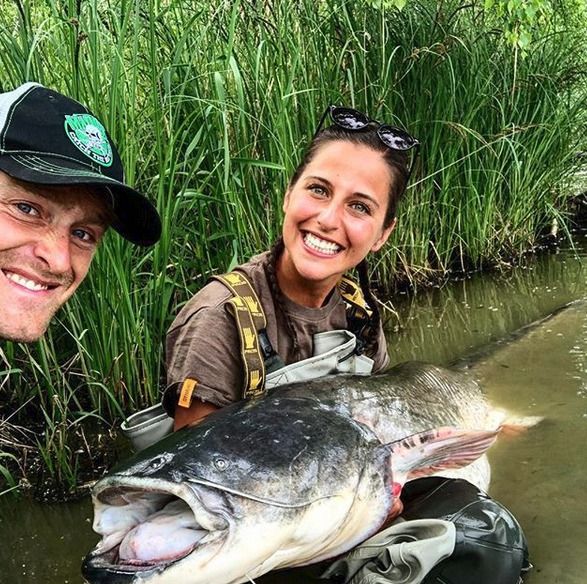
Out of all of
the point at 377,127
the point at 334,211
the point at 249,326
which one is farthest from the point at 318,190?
the point at 249,326

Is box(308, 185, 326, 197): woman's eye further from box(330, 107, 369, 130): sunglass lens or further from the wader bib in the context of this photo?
the wader bib

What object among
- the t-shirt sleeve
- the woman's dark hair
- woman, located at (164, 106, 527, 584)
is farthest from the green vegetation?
the t-shirt sleeve

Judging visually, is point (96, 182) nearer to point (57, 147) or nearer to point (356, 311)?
point (57, 147)

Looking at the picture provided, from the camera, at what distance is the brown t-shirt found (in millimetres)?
2064

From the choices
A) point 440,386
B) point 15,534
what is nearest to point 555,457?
point 440,386

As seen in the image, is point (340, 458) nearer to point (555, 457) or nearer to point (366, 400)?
point (366, 400)

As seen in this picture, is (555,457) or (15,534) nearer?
(15,534)

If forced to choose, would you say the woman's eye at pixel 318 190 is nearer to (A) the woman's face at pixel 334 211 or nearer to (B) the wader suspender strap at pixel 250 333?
(A) the woman's face at pixel 334 211

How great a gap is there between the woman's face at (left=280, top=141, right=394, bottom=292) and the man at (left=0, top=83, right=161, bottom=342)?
72cm

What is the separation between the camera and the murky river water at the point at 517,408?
2.21 metres

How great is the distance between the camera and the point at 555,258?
20.3 ft

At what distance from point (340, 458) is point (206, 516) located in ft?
1.47

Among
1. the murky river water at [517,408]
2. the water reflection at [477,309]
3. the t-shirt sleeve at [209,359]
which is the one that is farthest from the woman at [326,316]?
the water reflection at [477,309]

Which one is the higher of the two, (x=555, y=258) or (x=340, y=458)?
(x=340, y=458)
